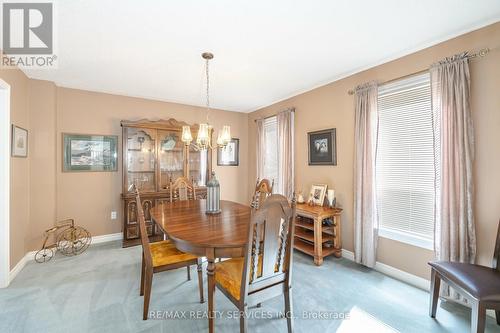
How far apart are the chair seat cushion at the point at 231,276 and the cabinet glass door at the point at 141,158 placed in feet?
8.55

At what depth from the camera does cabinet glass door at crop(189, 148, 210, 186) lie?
14.3 feet

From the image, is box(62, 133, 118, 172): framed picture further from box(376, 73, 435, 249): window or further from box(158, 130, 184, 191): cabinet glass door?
box(376, 73, 435, 249): window

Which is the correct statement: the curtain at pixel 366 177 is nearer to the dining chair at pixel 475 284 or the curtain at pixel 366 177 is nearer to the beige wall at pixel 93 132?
the dining chair at pixel 475 284

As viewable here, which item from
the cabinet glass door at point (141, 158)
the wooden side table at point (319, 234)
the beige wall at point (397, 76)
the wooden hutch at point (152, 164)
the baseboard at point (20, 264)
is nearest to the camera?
the beige wall at point (397, 76)

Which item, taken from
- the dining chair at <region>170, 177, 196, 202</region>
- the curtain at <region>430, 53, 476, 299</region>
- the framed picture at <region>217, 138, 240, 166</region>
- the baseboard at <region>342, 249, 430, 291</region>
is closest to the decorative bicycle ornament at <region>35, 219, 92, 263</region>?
the dining chair at <region>170, 177, 196, 202</region>

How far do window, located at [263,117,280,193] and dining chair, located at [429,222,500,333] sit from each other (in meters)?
2.74

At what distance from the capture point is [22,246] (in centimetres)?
281

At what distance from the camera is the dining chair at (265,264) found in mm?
1381

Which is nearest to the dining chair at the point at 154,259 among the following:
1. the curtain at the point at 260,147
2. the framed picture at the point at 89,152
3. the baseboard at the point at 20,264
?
the baseboard at the point at 20,264

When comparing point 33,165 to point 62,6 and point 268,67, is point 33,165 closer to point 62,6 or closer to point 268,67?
point 62,6

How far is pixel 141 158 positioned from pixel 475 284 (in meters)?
4.31

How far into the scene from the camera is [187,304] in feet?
6.73

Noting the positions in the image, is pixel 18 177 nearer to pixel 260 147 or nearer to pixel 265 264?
pixel 265 264

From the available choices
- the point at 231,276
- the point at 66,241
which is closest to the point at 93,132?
the point at 66,241
